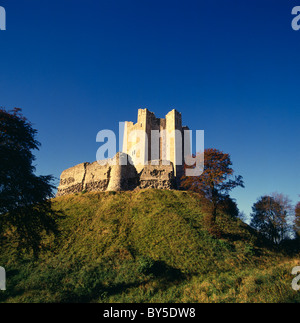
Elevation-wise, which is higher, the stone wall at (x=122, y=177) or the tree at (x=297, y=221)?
the stone wall at (x=122, y=177)

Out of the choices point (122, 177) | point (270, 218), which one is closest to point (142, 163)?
point (122, 177)

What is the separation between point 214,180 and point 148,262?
12387 millimetres

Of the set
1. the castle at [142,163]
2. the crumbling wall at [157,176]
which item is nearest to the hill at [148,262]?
the crumbling wall at [157,176]

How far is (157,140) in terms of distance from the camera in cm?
4788

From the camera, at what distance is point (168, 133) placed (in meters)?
46.8

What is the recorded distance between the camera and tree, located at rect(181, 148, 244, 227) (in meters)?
23.0

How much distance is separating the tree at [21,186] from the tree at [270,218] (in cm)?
3432

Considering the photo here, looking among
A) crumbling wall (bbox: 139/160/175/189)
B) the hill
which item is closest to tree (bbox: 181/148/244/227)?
the hill

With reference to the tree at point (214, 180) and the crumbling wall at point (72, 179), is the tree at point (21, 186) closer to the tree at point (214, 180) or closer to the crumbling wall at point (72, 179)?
the tree at point (214, 180)

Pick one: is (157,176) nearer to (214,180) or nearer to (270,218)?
(214,180)

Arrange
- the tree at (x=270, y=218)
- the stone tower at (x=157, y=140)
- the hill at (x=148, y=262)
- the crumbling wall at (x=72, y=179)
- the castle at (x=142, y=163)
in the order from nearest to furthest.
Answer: the hill at (x=148, y=262) < the tree at (x=270, y=218) < the castle at (x=142, y=163) < the crumbling wall at (x=72, y=179) < the stone tower at (x=157, y=140)

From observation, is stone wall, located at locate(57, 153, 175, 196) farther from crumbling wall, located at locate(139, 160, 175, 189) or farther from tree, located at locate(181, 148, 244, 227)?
tree, located at locate(181, 148, 244, 227)

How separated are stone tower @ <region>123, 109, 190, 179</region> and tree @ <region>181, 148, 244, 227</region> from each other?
18.1m

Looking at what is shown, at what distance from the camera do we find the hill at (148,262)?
12742 millimetres
